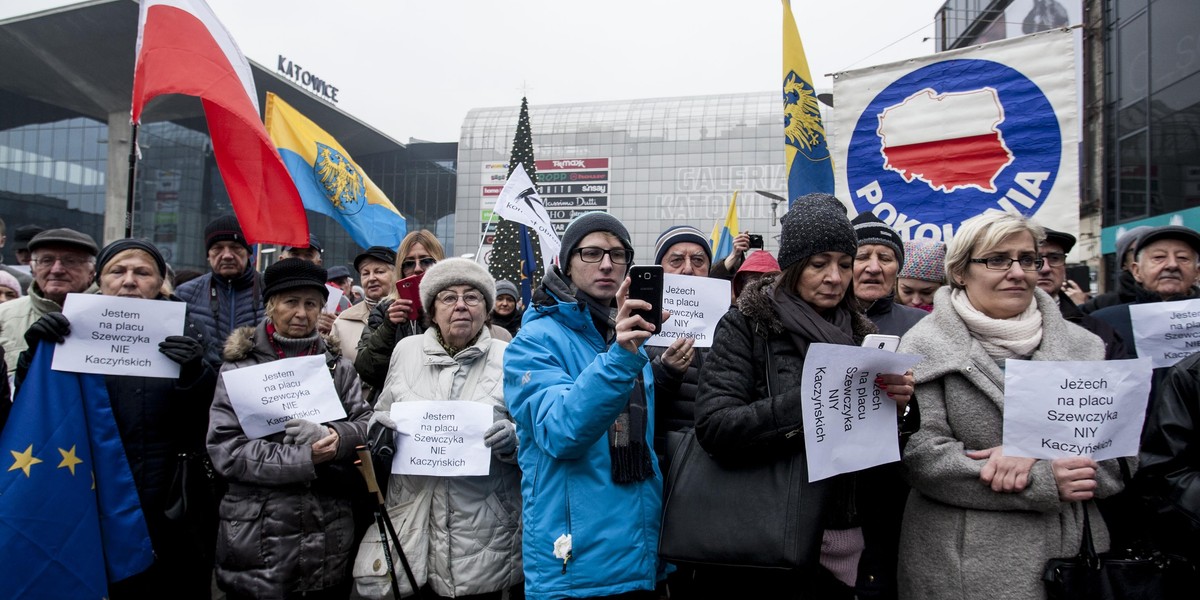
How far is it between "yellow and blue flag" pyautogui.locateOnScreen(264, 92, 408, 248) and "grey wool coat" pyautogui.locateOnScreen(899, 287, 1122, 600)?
4.54 m

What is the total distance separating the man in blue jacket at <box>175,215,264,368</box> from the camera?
421 cm

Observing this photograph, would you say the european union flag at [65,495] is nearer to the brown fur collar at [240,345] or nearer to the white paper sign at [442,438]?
the brown fur collar at [240,345]

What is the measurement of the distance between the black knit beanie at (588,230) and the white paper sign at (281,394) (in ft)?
4.25

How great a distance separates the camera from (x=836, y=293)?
243cm

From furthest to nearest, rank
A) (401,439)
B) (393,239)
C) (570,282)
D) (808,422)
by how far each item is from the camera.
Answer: (393,239) < (401,439) < (570,282) < (808,422)

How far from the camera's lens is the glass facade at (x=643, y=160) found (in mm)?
46938

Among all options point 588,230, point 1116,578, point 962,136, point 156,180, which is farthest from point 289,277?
point 156,180

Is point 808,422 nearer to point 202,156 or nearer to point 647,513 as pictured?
point 647,513

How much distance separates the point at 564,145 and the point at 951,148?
151 feet

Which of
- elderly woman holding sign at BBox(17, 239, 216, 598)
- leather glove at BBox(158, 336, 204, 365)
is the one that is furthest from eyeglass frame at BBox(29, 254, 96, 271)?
leather glove at BBox(158, 336, 204, 365)

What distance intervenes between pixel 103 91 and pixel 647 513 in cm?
4099

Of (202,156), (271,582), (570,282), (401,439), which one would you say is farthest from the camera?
(202,156)

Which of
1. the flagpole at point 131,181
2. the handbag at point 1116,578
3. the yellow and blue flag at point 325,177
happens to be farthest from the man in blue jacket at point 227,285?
the handbag at point 1116,578

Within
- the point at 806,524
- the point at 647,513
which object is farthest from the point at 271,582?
the point at 806,524
